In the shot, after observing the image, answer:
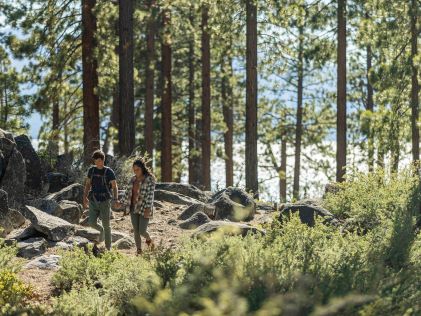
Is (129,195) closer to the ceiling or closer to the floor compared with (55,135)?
closer to the floor

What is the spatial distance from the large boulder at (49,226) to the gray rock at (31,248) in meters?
0.37

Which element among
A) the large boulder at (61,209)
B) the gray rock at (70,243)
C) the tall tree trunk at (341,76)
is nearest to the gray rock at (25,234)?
the gray rock at (70,243)

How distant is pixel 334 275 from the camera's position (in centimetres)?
740

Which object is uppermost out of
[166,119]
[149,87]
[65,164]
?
[149,87]

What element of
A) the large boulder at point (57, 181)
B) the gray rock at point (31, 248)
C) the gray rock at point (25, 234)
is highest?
the large boulder at point (57, 181)

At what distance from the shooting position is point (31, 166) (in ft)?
53.8

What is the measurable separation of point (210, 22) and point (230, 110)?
45.5 feet

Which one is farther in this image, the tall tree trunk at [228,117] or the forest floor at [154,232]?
the tall tree trunk at [228,117]

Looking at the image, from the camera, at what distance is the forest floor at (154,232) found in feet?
30.2

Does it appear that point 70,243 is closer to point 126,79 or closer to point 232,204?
point 232,204

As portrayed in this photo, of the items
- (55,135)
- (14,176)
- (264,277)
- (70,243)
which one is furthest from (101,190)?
(55,135)

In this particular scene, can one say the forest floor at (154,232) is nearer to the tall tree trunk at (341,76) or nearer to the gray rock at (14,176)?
the gray rock at (14,176)

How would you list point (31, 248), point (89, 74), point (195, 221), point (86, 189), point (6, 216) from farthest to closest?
point (89, 74) < point (195, 221) < point (6, 216) < point (86, 189) < point (31, 248)

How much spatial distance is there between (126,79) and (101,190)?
9208 mm
